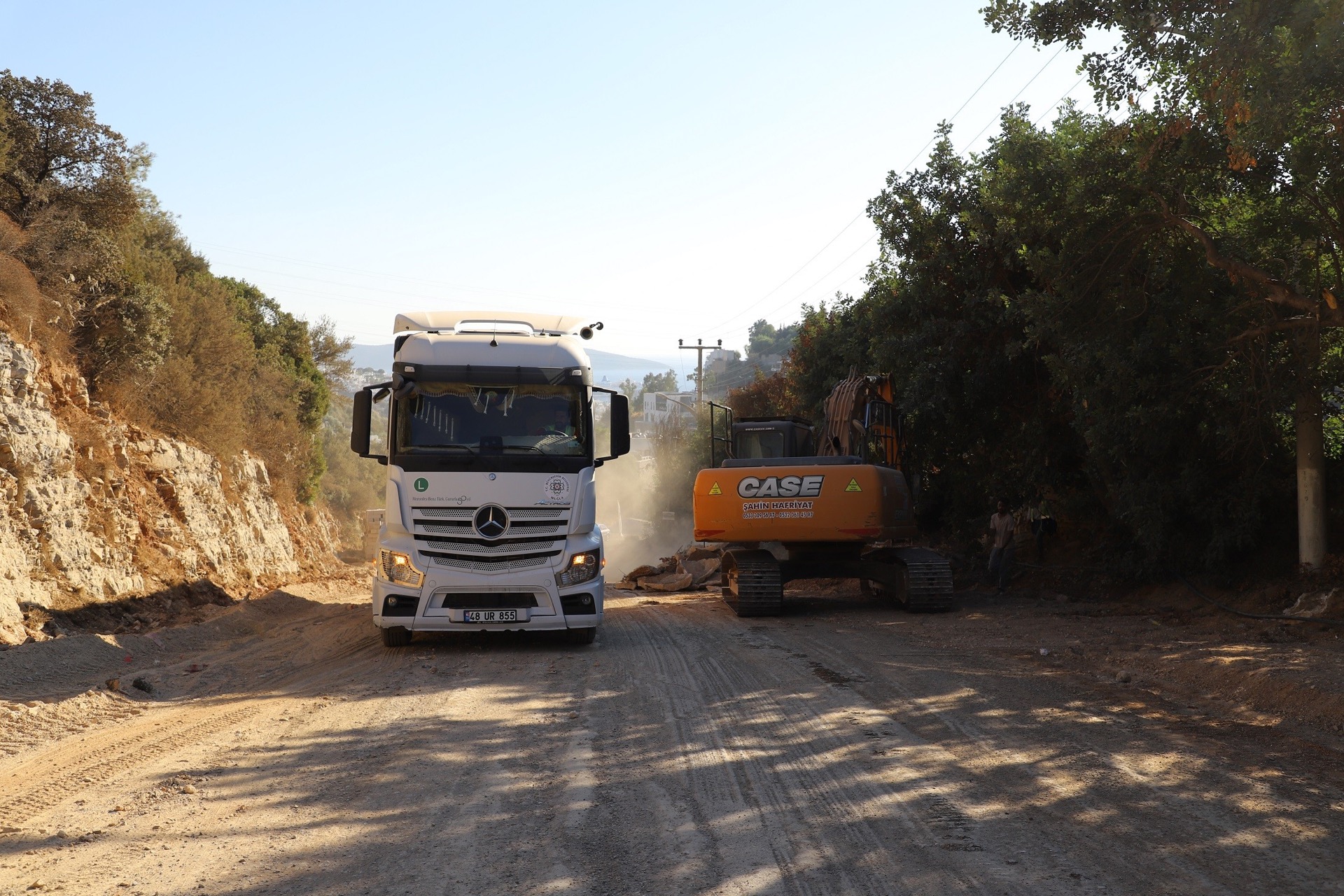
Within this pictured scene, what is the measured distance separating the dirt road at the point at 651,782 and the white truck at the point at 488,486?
0.86 m

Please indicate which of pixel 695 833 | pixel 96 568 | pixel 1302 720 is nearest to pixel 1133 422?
pixel 1302 720

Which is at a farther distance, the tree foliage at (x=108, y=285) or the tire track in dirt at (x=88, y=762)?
the tree foliage at (x=108, y=285)

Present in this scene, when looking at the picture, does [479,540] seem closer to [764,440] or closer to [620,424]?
[620,424]

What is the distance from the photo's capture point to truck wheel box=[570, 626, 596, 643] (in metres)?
12.0

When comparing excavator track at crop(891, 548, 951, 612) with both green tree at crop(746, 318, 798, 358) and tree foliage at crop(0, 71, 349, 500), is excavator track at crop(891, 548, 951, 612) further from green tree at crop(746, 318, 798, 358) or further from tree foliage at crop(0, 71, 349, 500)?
green tree at crop(746, 318, 798, 358)

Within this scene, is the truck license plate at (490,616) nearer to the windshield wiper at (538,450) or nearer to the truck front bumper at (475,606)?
the truck front bumper at (475,606)

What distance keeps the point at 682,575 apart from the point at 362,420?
12.8 meters

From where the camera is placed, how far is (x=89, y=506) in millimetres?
17234

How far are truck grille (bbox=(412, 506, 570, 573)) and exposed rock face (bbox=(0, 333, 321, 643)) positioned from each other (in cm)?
565

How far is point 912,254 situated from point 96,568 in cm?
1549

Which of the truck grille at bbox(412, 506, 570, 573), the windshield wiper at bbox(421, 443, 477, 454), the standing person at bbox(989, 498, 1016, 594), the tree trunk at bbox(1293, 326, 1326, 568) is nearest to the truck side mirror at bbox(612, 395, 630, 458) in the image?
the truck grille at bbox(412, 506, 570, 573)

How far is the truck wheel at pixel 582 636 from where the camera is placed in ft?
39.4

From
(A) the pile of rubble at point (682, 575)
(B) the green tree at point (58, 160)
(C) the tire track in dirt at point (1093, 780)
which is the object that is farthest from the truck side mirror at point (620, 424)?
(B) the green tree at point (58, 160)

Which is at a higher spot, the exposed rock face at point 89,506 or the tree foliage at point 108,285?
the tree foliage at point 108,285
